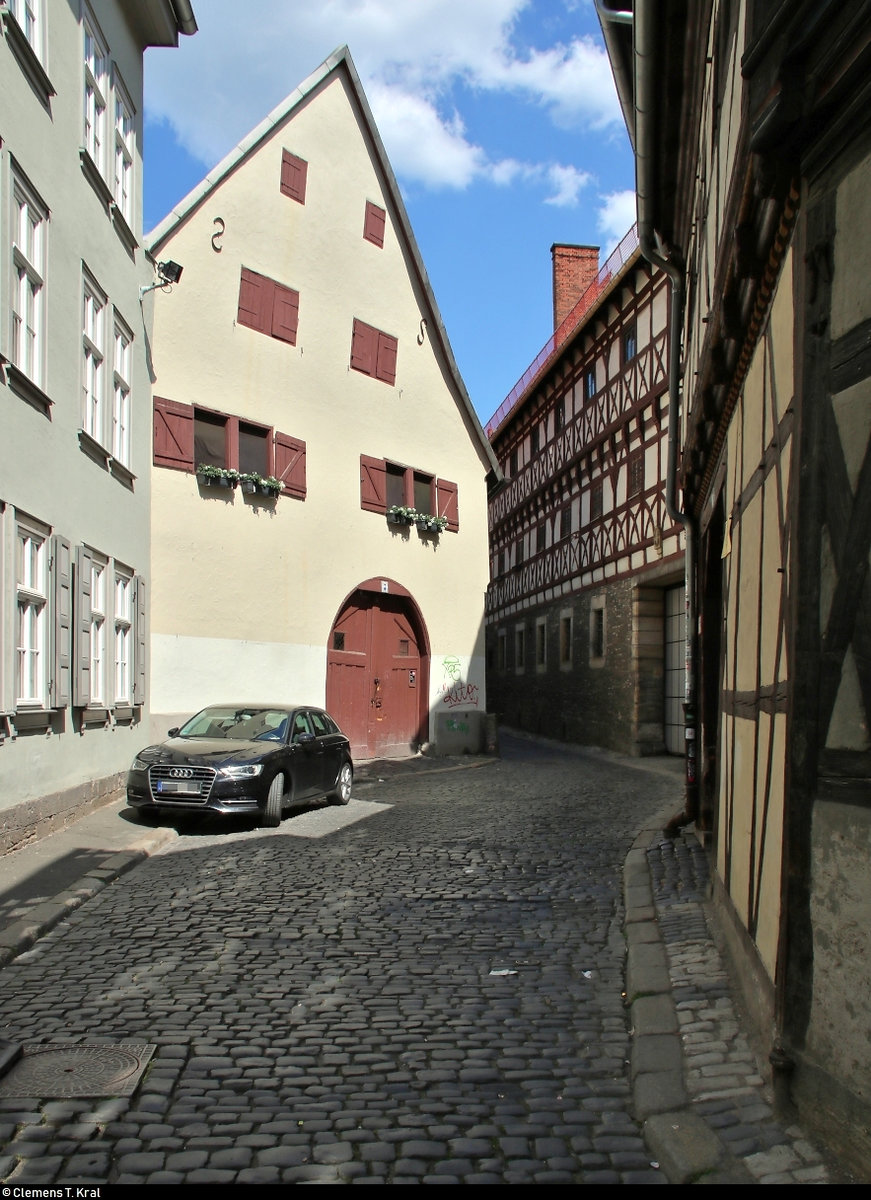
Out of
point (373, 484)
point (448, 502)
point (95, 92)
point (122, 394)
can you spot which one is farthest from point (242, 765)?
point (448, 502)

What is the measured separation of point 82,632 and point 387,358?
11411 millimetres

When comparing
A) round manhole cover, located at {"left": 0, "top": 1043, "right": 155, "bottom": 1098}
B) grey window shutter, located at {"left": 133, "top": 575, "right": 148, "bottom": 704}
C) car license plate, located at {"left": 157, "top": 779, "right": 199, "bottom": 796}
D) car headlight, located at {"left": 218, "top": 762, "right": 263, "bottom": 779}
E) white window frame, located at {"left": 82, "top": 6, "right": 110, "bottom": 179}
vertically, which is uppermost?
white window frame, located at {"left": 82, "top": 6, "right": 110, "bottom": 179}

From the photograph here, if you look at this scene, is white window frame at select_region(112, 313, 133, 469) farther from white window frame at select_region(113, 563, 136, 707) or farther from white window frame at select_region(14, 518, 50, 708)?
white window frame at select_region(14, 518, 50, 708)

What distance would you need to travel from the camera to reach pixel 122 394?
1441 centimetres

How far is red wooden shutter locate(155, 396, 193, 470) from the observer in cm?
1661

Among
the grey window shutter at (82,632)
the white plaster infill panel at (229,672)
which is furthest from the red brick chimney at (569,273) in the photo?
the grey window shutter at (82,632)

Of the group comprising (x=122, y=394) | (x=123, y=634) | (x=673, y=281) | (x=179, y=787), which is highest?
(x=673, y=281)

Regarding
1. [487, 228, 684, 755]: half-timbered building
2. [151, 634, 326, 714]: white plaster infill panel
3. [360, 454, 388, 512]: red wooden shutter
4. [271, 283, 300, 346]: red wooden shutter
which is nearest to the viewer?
[151, 634, 326, 714]: white plaster infill panel

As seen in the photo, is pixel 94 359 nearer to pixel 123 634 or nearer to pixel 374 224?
pixel 123 634

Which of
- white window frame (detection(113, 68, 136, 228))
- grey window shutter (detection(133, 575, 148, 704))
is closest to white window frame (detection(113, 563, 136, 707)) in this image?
grey window shutter (detection(133, 575, 148, 704))

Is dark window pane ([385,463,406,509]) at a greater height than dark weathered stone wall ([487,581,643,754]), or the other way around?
dark window pane ([385,463,406,509])

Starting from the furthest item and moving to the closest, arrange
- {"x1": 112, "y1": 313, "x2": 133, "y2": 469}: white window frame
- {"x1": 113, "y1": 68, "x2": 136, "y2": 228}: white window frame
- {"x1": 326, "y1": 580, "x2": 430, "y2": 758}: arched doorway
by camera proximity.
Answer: {"x1": 326, "y1": 580, "x2": 430, "y2": 758}: arched doorway
{"x1": 113, "y1": 68, "x2": 136, "y2": 228}: white window frame
{"x1": 112, "y1": 313, "x2": 133, "y2": 469}: white window frame

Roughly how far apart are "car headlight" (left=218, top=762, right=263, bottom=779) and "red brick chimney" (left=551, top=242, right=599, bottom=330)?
24.6 m

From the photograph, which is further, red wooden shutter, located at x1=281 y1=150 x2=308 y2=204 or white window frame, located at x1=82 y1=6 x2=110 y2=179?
red wooden shutter, located at x1=281 y1=150 x2=308 y2=204
